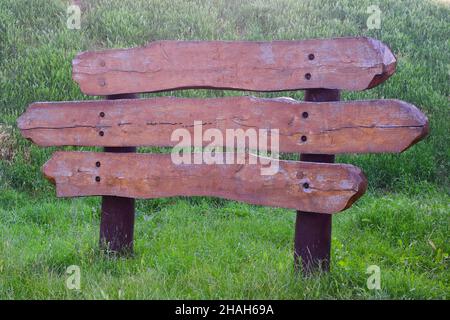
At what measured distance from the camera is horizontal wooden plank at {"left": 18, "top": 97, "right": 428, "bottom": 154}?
3.87 m

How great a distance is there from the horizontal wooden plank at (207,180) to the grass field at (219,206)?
0.57m

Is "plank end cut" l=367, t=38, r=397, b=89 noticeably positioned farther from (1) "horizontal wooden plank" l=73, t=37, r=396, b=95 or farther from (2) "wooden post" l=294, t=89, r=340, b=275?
(2) "wooden post" l=294, t=89, r=340, b=275

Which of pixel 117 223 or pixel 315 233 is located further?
pixel 117 223

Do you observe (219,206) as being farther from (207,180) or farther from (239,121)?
(239,121)

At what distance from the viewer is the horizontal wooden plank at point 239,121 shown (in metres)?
3.87

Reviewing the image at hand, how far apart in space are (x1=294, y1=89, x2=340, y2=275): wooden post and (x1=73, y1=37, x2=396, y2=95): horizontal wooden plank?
112 mm

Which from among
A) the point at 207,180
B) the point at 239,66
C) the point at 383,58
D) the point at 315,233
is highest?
the point at 383,58

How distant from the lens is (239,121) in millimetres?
4344

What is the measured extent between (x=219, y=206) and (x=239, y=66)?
3215 millimetres

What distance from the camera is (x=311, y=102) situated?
4.11 metres

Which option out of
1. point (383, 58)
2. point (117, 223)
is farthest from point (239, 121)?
point (117, 223)

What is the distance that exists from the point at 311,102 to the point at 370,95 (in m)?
5.75

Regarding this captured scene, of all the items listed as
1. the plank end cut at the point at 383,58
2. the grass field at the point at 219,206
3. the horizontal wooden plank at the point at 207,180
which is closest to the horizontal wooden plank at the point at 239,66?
the plank end cut at the point at 383,58
